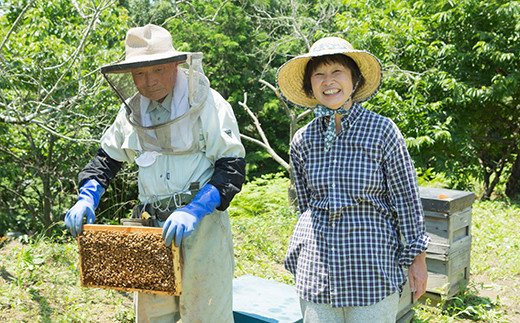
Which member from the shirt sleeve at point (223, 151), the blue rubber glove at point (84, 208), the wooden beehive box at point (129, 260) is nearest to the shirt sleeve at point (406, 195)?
the shirt sleeve at point (223, 151)

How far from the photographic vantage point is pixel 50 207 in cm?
826

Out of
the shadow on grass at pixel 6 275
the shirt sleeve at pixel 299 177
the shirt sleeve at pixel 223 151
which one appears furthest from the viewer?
the shadow on grass at pixel 6 275

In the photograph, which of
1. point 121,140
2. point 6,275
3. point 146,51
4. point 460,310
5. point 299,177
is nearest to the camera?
point 299,177

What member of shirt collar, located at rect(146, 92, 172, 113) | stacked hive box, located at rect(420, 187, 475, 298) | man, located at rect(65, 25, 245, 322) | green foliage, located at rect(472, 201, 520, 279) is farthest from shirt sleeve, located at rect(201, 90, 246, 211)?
green foliage, located at rect(472, 201, 520, 279)

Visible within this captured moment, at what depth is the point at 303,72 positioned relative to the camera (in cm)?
230

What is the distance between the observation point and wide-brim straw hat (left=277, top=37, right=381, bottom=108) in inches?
81.3

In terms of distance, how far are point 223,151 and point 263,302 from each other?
1.16 m

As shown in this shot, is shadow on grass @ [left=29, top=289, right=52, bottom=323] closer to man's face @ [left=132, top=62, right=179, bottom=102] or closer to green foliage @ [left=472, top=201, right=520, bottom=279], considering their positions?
man's face @ [left=132, top=62, right=179, bottom=102]

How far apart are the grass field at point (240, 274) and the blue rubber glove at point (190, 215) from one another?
1.56 meters

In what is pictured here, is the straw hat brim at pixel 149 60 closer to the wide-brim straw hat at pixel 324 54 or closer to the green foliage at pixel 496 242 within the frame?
the wide-brim straw hat at pixel 324 54

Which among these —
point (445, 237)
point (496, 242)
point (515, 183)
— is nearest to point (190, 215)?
point (445, 237)

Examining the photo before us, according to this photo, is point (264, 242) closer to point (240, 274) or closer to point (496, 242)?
point (240, 274)

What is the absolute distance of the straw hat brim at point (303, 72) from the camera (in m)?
2.11

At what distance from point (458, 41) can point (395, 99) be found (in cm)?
150
